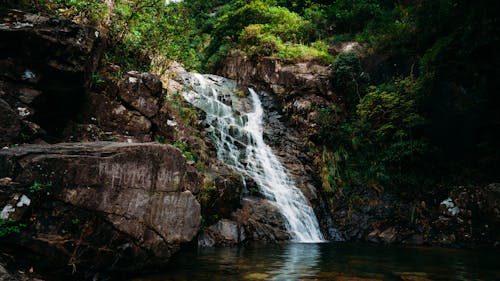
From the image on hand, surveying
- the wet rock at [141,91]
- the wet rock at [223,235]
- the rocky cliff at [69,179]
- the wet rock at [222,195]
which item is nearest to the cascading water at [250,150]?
the wet rock at [222,195]

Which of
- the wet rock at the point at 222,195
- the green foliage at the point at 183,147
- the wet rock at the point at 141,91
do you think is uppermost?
the wet rock at the point at 141,91

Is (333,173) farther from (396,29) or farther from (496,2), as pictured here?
(396,29)

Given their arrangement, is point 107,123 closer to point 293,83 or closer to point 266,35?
point 293,83

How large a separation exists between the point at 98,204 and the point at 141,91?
508cm

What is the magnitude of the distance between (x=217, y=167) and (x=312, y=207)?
158 inches

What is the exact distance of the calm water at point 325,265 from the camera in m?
5.25

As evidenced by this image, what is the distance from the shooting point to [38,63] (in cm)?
616

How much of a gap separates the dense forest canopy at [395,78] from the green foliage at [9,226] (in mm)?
5750

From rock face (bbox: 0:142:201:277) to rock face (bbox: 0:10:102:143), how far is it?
187 cm

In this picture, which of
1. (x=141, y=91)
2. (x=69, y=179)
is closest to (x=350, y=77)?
(x=141, y=91)

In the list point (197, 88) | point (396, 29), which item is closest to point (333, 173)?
point (197, 88)

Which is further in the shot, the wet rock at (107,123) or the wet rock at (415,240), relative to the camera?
the wet rock at (415,240)

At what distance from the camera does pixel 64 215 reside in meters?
4.00

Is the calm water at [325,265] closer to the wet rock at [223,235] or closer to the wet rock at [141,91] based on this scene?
the wet rock at [223,235]
